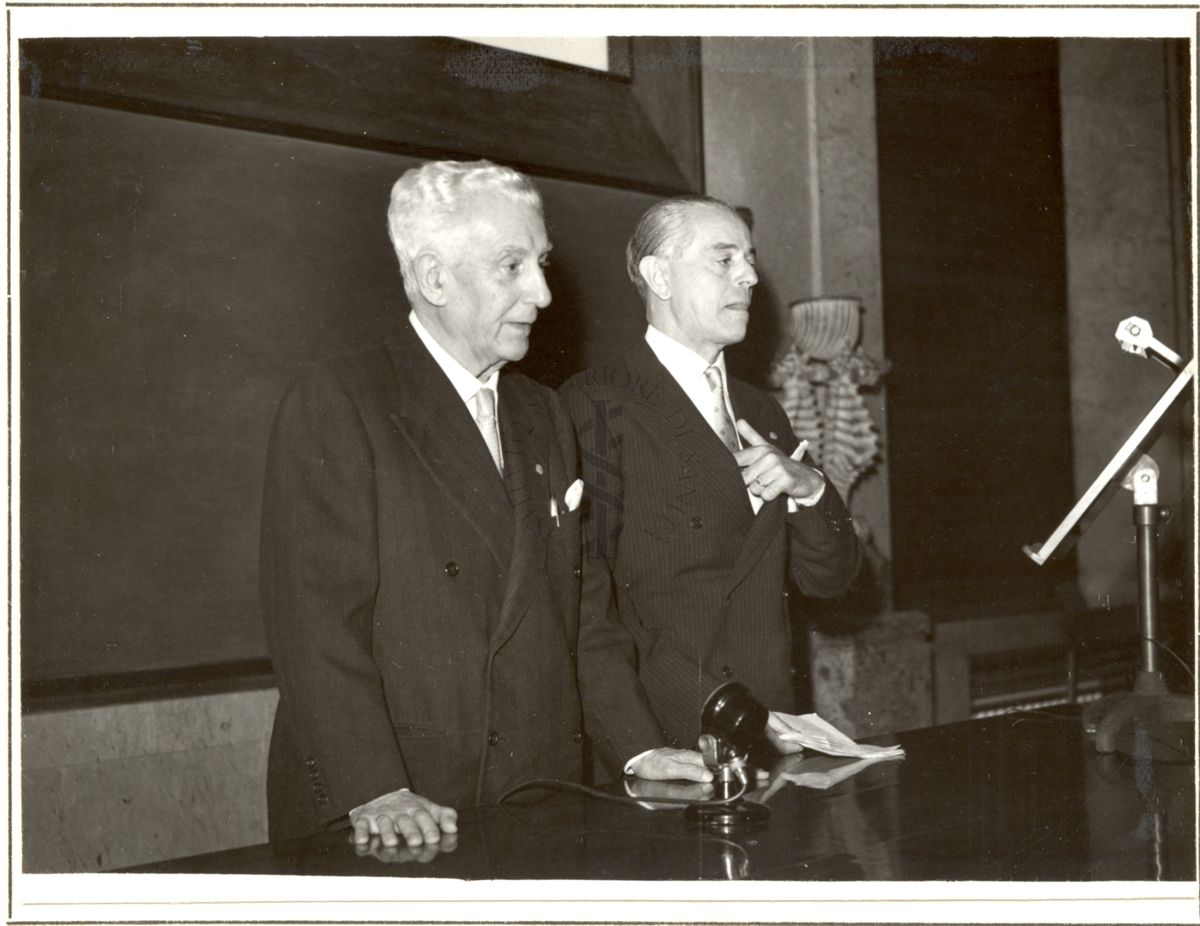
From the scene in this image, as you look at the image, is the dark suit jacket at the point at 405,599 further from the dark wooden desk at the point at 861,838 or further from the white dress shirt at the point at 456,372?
the dark wooden desk at the point at 861,838

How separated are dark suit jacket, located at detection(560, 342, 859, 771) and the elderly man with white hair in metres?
0.28

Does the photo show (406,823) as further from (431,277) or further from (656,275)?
(656,275)

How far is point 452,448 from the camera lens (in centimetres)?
183

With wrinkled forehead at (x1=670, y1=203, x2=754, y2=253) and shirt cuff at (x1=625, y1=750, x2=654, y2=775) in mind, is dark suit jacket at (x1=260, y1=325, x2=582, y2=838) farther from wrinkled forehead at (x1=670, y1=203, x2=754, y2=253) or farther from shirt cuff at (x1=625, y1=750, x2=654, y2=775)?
wrinkled forehead at (x1=670, y1=203, x2=754, y2=253)

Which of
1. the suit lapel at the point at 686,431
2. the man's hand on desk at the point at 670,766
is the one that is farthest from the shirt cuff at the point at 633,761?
the suit lapel at the point at 686,431

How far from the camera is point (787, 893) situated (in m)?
1.40

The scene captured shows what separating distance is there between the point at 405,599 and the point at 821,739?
0.77 metres

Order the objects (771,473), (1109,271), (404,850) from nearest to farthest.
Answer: (404,850)
(771,473)
(1109,271)

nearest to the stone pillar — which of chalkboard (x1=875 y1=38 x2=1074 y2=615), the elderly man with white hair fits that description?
chalkboard (x1=875 y1=38 x2=1074 y2=615)

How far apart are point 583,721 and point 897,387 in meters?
3.22

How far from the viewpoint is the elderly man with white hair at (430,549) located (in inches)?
65.3

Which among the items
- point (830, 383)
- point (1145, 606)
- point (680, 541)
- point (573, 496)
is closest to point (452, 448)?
point (573, 496)

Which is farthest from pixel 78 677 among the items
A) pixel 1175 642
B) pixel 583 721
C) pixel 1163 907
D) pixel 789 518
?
pixel 1175 642
